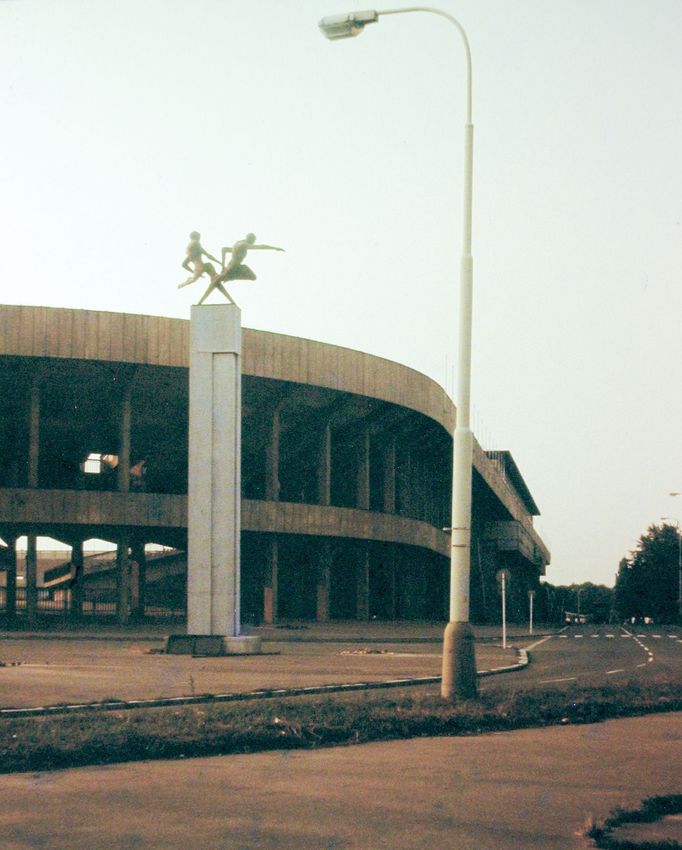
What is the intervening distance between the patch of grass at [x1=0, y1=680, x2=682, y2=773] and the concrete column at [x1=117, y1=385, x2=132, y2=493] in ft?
124

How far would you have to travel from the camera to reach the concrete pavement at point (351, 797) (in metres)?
6.99

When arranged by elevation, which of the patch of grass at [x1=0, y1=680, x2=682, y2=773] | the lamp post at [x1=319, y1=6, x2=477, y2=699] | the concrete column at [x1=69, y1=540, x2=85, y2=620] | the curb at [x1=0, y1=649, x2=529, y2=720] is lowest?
the concrete column at [x1=69, y1=540, x2=85, y2=620]

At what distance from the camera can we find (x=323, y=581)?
6178 centimetres

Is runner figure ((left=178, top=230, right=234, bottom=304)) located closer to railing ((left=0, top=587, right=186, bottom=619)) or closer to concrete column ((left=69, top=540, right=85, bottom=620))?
concrete column ((left=69, top=540, right=85, bottom=620))

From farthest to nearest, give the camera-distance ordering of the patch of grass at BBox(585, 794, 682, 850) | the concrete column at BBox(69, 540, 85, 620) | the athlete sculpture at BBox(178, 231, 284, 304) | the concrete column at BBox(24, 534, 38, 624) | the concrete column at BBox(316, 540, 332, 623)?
the concrete column at BBox(69, 540, 85, 620)
the concrete column at BBox(316, 540, 332, 623)
the concrete column at BBox(24, 534, 38, 624)
the athlete sculpture at BBox(178, 231, 284, 304)
the patch of grass at BBox(585, 794, 682, 850)

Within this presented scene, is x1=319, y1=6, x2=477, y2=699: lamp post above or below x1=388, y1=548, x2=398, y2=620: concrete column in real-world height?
above

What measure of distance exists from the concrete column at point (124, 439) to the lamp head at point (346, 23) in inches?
1491

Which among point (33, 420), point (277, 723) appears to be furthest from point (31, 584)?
point (277, 723)

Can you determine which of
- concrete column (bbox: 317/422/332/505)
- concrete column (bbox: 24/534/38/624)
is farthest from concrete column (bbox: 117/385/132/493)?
concrete column (bbox: 317/422/332/505)

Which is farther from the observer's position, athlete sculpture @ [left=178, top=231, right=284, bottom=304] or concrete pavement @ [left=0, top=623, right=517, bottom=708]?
athlete sculpture @ [left=178, top=231, right=284, bottom=304]

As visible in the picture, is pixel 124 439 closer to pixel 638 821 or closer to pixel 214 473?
pixel 214 473

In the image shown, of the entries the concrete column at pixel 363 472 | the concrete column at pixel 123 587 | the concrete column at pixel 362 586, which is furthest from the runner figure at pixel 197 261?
the concrete column at pixel 362 586

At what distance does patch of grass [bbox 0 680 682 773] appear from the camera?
1010 centimetres

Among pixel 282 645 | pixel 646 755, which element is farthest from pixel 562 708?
pixel 282 645
